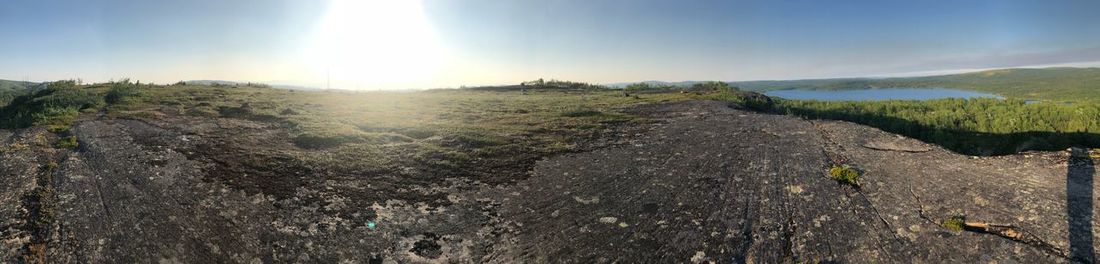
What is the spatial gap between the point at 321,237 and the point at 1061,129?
25.9 meters

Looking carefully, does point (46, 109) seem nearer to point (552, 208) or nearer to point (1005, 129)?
point (552, 208)

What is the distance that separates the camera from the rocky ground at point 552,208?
6.82 metres

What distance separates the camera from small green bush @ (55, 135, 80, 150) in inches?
472

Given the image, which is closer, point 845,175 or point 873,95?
point 845,175

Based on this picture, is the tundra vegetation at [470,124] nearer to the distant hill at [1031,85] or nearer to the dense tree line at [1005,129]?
the dense tree line at [1005,129]

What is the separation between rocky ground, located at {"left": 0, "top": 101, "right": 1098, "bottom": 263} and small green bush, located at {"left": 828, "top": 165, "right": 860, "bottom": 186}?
0.21 meters

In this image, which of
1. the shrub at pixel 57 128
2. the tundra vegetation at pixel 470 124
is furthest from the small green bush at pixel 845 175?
the shrub at pixel 57 128

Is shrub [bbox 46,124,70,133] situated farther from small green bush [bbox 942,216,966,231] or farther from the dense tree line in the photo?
the dense tree line

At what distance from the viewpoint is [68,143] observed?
12250 millimetres

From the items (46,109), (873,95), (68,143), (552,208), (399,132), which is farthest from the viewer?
(873,95)

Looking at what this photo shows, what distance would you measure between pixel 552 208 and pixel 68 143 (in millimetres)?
13128

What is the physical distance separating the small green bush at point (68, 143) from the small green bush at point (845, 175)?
18691 mm

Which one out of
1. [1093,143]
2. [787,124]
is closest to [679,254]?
[787,124]

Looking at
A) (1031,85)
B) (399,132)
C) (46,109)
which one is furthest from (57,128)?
(1031,85)
